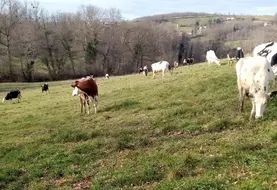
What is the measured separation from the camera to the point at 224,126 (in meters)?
14.9

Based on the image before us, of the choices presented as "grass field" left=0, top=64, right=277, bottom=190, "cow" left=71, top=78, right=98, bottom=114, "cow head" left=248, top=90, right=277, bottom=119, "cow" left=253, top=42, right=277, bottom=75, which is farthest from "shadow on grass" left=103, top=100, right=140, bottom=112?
"cow head" left=248, top=90, right=277, bottom=119

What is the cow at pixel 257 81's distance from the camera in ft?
47.0

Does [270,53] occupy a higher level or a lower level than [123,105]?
higher

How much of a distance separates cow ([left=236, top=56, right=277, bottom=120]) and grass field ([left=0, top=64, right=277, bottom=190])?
629 millimetres

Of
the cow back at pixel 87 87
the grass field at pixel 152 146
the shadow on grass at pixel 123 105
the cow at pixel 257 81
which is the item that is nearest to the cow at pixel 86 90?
the cow back at pixel 87 87

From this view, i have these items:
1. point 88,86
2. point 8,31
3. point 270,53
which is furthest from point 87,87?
point 8,31

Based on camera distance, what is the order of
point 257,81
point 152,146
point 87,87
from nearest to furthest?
point 152,146
point 257,81
point 87,87

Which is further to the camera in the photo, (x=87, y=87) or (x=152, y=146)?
(x=87, y=87)

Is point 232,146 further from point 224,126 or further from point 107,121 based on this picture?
point 107,121

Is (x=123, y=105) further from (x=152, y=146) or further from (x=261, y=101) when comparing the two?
(x=261, y=101)

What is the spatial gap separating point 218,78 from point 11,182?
49.3 ft

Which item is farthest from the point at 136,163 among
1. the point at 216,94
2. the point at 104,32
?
the point at 104,32

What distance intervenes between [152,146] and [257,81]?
460 centimetres

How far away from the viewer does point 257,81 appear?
14.5 meters
